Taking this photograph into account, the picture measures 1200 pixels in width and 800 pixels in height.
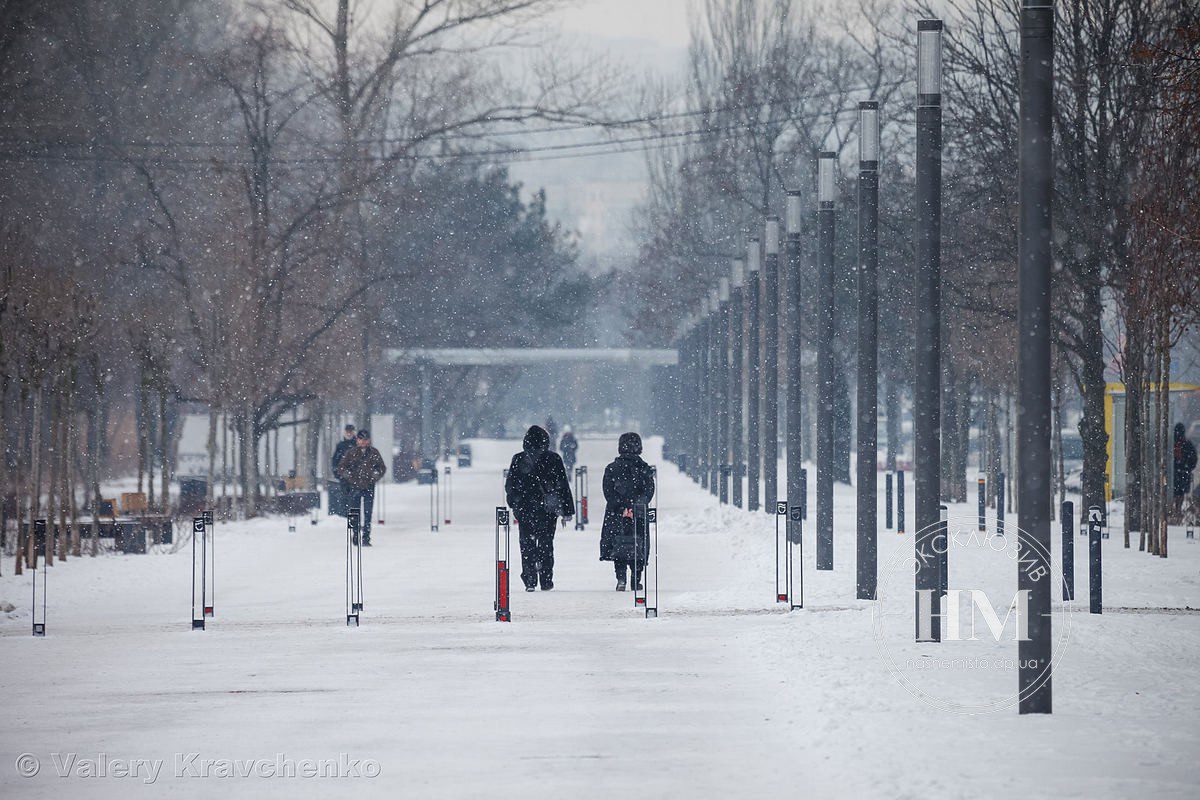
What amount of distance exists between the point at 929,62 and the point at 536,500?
6402mm

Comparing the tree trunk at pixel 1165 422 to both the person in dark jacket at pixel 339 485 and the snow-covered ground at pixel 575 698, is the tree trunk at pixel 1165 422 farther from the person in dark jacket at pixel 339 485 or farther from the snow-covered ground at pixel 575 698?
the person in dark jacket at pixel 339 485

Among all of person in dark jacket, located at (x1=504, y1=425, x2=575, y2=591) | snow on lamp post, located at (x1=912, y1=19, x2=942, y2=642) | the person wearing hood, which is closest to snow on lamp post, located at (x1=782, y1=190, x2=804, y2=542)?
person in dark jacket, located at (x1=504, y1=425, x2=575, y2=591)

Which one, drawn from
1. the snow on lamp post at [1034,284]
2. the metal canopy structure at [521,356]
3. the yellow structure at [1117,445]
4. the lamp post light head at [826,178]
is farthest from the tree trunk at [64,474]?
the metal canopy structure at [521,356]

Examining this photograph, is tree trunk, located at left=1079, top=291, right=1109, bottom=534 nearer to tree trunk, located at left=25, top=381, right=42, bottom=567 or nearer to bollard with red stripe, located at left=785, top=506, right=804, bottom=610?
bollard with red stripe, located at left=785, top=506, right=804, bottom=610

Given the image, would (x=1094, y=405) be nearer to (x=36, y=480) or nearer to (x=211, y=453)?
(x=36, y=480)

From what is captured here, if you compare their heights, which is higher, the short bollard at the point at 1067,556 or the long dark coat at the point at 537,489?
the long dark coat at the point at 537,489

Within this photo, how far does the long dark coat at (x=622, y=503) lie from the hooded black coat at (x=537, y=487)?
1.46ft

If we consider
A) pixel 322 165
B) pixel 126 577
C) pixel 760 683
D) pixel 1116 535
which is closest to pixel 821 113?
pixel 322 165

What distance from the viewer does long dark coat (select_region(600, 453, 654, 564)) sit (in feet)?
59.2

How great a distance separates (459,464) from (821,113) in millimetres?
23213

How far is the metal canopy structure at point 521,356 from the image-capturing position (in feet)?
207

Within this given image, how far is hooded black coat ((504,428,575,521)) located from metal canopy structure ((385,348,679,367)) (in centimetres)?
4276

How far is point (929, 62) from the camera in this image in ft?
46.9

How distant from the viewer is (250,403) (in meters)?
34.2
